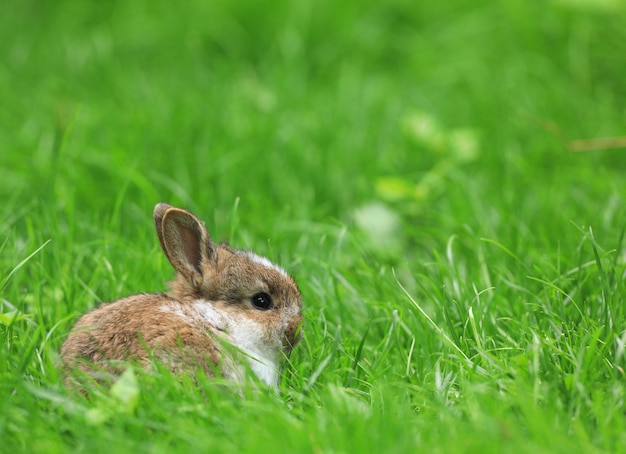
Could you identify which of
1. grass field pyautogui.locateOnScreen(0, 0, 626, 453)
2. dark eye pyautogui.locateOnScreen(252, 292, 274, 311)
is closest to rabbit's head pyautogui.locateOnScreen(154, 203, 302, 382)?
dark eye pyautogui.locateOnScreen(252, 292, 274, 311)

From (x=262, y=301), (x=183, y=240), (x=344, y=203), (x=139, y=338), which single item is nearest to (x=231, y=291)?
(x=262, y=301)

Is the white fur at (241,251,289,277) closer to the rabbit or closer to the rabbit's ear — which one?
the rabbit

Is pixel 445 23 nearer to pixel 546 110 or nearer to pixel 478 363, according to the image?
pixel 546 110

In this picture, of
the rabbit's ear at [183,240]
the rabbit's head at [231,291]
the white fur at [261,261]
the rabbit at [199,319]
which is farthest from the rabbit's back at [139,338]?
the white fur at [261,261]

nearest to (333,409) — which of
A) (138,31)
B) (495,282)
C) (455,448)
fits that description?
(455,448)

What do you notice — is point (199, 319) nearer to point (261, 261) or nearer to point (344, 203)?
point (261, 261)

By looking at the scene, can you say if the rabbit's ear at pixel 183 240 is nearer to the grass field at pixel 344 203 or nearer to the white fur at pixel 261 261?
the white fur at pixel 261 261
